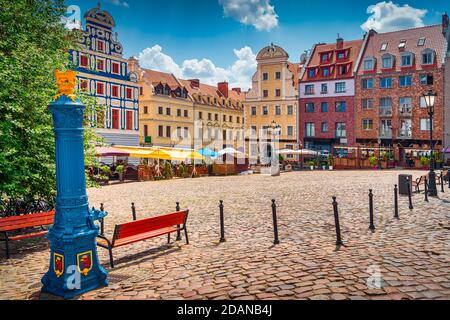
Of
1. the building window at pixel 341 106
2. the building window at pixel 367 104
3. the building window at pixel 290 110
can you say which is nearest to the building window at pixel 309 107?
the building window at pixel 290 110

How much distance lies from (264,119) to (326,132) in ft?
29.4

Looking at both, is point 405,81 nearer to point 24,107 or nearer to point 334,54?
point 334,54

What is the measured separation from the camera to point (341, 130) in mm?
53125

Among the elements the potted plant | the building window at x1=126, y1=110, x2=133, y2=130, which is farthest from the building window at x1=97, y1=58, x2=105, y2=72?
the potted plant

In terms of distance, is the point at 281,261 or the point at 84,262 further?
the point at 281,261

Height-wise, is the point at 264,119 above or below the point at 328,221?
above

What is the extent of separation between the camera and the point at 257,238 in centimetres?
952

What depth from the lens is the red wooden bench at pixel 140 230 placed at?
7605 mm

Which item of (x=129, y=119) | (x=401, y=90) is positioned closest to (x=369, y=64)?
(x=401, y=90)

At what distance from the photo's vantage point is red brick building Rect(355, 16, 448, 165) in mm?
47625

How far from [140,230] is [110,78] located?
1412 inches
